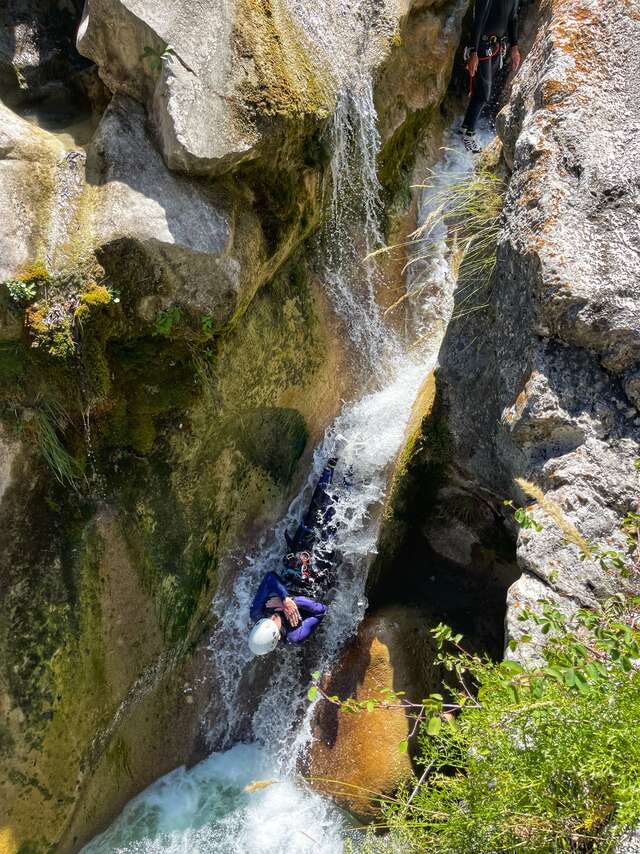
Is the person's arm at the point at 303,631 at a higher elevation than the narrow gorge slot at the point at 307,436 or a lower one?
lower

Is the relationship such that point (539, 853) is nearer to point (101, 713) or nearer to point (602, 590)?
point (602, 590)

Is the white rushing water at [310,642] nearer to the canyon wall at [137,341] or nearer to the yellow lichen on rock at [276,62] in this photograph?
the canyon wall at [137,341]

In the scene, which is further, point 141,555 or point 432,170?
point 432,170

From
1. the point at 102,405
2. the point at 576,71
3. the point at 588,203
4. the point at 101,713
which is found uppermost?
the point at 576,71

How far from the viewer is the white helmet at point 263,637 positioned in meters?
5.54

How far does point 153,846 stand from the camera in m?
5.55

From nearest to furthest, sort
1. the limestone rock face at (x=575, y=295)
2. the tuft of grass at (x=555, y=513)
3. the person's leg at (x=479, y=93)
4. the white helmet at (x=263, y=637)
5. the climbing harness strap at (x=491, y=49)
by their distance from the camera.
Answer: the tuft of grass at (x=555, y=513) → the limestone rock face at (x=575, y=295) → the white helmet at (x=263, y=637) → the climbing harness strap at (x=491, y=49) → the person's leg at (x=479, y=93)

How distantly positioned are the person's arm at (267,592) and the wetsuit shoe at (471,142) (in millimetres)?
5734

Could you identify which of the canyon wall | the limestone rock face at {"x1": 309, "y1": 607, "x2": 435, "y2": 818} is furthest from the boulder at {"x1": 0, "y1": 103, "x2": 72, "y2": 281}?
the limestone rock face at {"x1": 309, "y1": 607, "x2": 435, "y2": 818}

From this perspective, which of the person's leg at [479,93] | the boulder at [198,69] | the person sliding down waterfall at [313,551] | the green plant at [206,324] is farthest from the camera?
the person's leg at [479,93]

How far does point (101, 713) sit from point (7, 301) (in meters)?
3.38

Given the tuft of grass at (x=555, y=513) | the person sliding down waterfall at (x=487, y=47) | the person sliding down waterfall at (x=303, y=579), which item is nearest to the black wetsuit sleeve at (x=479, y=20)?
the person sliding down waterfall at (x=487, y=47)

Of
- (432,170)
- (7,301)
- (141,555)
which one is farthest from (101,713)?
(432,170)

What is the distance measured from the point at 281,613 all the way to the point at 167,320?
120 inches
